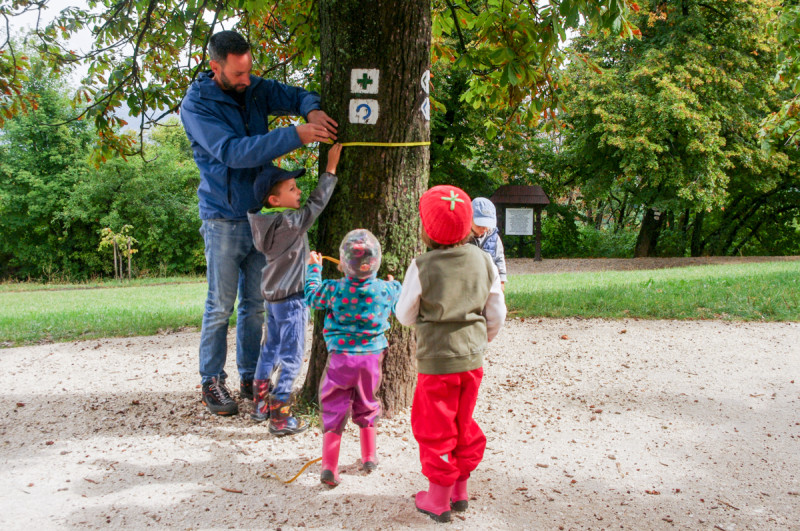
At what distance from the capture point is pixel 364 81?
142 inches

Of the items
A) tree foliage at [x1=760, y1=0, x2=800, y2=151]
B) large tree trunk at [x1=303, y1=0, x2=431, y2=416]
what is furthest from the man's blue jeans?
tree foliage at [x1=760, y1=0, x2=800, y2=151]

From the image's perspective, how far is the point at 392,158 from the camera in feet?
12.0

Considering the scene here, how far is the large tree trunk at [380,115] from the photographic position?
3.60m

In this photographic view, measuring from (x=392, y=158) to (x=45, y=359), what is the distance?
4.60m

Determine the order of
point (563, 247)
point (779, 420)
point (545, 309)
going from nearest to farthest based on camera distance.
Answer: point (779, 420), point (545, 309), point (563, 247)

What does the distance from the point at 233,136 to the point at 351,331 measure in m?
1.46

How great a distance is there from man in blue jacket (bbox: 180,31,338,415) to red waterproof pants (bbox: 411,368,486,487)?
1.62 meters

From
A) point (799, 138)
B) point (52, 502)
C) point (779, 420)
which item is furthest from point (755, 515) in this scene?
point (799, 138)

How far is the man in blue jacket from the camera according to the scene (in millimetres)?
3451

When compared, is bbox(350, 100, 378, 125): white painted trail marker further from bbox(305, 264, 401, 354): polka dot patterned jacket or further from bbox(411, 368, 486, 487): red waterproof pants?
bbox(411, 368, 486, 487): red waterproof pants

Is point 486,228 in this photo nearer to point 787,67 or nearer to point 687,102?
point 787,67

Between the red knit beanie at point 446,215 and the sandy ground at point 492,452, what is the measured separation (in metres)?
1.31

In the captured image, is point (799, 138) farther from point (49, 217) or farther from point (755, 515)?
point (49, 217)

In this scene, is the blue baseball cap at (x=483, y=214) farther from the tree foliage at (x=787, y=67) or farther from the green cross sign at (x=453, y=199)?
the tree foliage at (x=787, y=67)
